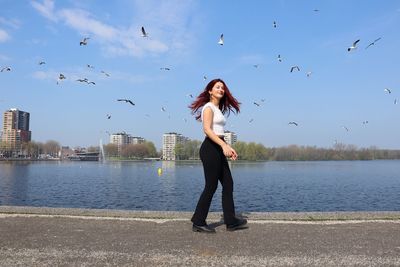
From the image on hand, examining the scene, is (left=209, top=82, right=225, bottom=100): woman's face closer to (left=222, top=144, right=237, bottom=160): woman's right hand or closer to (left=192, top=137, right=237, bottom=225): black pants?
(left=192, top=137, right=237, bottom=225): black pants

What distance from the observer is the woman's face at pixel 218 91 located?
276 inches

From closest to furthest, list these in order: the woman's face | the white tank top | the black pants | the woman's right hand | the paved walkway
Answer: the paved walkway
the woman's right hand
the black pants
the white tank top
the woman's face

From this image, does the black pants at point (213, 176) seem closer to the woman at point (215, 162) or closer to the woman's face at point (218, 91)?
the woman at point (215, 162)

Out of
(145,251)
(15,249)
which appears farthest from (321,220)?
(15,249)

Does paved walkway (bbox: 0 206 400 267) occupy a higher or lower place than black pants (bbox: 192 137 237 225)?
lower

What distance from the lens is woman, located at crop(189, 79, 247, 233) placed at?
641 cm

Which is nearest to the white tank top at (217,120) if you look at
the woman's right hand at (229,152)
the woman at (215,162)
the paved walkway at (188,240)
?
the woman at (215,162)

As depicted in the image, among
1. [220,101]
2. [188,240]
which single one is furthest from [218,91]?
[188,240]

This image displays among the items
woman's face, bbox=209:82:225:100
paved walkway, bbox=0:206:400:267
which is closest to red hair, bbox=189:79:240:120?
woman's face, bbox=209:82:225:100

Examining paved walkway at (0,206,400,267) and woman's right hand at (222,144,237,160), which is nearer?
paved walkway at (0,206,400,267)

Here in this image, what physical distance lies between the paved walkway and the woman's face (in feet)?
7.18

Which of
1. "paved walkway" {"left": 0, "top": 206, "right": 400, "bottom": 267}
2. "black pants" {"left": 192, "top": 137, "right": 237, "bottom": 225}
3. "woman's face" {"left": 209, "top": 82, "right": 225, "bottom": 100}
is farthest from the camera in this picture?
"woman's face" {"left": 209, "top": 82, "right": 225, "bottom": 100}

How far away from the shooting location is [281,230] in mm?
6406

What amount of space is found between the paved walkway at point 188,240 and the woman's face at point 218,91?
2.19 metres
